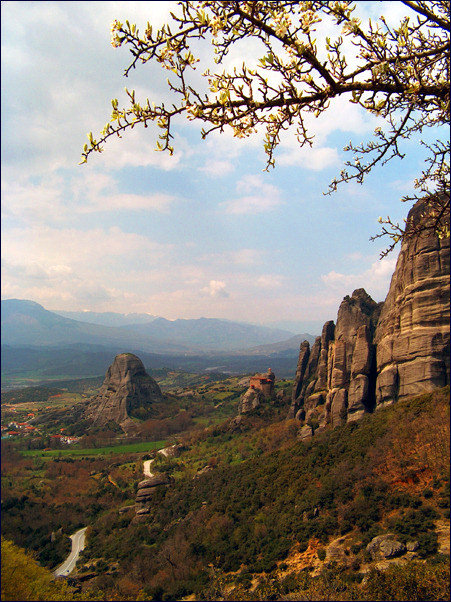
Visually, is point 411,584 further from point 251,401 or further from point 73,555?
point 251,401

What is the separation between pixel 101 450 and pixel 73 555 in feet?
126

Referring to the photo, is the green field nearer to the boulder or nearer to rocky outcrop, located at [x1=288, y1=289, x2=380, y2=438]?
rocky outcrop, located at [x1=288, y1=289, x2=380, y2=438]

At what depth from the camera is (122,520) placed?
34500 mm

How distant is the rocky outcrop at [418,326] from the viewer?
29.5 m

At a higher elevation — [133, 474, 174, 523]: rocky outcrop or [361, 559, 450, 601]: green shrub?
[361, 559, 450, 601]: green shrub

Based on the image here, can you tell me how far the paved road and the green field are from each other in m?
28.4

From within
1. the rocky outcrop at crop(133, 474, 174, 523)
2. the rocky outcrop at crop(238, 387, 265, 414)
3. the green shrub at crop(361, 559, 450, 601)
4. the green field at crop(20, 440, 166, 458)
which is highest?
the green shrub at crop(361, 559, 450, 601)

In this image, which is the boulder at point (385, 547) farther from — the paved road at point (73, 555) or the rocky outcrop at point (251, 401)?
the rocky outcrop at point (251, 401)

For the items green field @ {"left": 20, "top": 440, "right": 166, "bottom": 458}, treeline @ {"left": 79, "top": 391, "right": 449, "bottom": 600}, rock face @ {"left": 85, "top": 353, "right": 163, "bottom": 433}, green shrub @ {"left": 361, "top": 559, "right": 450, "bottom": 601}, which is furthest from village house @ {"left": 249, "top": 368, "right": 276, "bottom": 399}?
green shrub @ {"left": 361, "top": 559, "right": 450, "bottom": 601}

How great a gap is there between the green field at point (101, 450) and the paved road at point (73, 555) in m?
28.4

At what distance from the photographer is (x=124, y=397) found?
8406 cm

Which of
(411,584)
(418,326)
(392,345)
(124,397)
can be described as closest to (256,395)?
(392,345)

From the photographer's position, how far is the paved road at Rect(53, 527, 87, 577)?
1017 inches

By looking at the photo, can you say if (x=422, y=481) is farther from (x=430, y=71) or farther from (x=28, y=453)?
(x=28, y=453)
